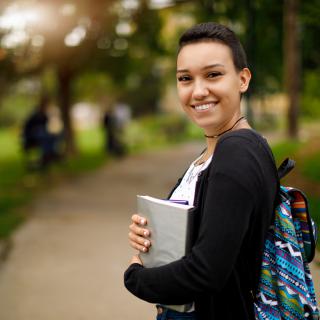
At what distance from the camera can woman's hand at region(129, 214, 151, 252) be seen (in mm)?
1522

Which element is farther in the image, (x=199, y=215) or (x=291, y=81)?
(x=291, y=81)

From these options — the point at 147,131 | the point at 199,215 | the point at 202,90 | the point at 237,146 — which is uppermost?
the point at 202,90

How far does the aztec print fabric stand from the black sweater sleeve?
178 mm

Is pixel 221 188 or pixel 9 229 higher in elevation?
pixel 221 188

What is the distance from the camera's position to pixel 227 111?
152cm

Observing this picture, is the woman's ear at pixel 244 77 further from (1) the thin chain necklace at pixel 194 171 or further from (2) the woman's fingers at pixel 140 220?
(2) the woman's fingers at pixel 140 220

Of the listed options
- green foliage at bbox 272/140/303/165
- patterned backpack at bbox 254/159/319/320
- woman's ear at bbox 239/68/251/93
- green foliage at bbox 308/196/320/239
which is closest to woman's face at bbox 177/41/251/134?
woman's ear at bbox 239/68/251/93

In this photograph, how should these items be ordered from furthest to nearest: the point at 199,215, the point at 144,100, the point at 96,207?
1. the point at 144,100
2. the point at 96,207
3. the point at 199,215

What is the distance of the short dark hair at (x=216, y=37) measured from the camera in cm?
147

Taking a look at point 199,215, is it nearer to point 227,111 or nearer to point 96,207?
point 227,111

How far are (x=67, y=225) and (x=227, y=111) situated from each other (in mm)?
6390

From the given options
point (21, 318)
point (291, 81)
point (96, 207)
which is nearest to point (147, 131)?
point (291, 81)

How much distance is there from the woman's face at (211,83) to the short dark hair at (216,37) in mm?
13

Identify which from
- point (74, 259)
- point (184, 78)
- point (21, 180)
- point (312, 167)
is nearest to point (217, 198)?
point (184, 78)
